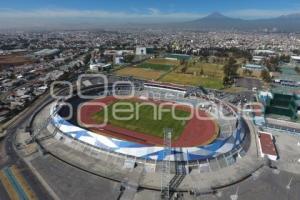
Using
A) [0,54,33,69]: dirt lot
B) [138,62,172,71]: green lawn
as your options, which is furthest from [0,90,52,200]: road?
[0,54,33,69]: dirt lot

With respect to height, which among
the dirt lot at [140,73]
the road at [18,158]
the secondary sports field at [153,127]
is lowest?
the road at [18,158]

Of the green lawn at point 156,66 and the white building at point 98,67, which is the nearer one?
the white building at point 98,67

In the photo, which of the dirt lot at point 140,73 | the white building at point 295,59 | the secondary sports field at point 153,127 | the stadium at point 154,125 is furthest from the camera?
the white building at point 295,59

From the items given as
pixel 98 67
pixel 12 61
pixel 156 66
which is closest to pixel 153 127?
pixel 98 67

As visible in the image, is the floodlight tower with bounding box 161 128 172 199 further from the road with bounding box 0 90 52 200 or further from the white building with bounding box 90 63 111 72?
the white building with bounding box 90 63 111 72

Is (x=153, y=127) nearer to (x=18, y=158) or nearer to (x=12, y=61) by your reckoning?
(x=18, y=158)

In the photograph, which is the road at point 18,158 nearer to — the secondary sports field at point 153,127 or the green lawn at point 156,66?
the secondary sports field at point 153,127

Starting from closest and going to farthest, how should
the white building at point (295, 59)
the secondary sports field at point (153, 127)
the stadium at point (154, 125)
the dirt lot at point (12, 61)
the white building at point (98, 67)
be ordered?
the stadium at point (154, 125) → the secondary sports field at point (153, 127) → the white building at point (98, 67) → the dirt lot at point (12, 61) → the white building at point (295, 59)

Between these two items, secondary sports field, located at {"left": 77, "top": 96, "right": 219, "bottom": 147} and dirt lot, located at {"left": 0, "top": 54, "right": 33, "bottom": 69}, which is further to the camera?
dirt lot, located at {"left": 0, "top": 54, "right": 33, "bottom": 69}

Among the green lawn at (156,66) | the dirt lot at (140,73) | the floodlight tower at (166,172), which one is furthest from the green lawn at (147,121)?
the green lawn at (156,66)
